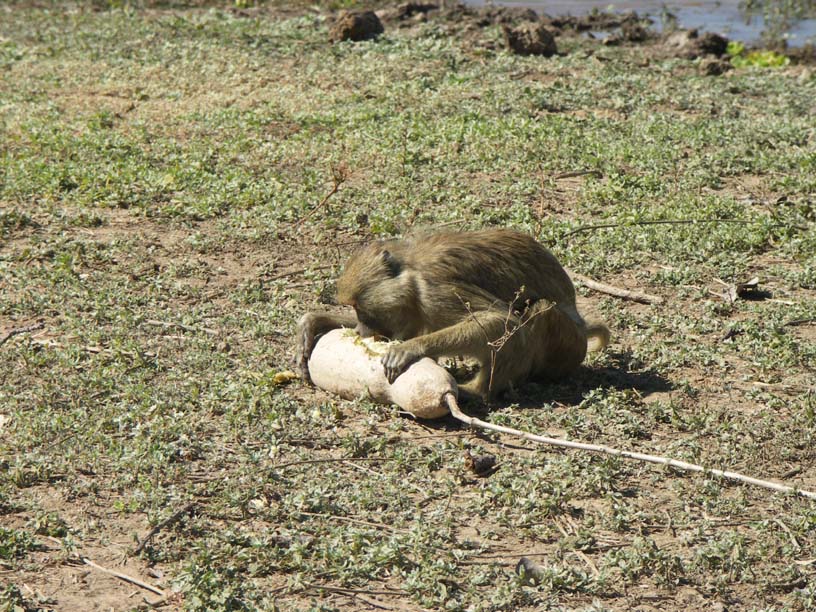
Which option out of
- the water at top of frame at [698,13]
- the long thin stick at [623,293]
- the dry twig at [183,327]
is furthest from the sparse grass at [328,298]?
the water at top of frame at [698,13]

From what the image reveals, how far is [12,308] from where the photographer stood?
25.5 feet

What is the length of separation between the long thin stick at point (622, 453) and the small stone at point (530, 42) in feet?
28.6

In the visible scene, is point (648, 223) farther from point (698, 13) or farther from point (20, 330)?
point (698, 13)

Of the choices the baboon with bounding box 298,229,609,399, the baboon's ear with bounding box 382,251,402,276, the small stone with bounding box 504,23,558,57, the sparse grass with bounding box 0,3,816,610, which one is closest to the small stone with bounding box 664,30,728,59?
the sparse grass with bounding box 0,3,816,610

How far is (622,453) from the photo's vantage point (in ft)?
18.0

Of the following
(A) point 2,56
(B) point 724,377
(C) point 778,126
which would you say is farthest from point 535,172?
(A) point 2,56

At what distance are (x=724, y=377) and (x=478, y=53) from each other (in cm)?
771

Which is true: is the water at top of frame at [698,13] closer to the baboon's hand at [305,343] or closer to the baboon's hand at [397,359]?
the baboon's hand at [305,343]

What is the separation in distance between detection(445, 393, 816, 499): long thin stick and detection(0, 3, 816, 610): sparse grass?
9cm

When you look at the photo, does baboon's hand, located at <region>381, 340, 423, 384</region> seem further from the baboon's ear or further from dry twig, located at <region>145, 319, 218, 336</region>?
dry twig, located at <region>145, 319, 218, 336</region>

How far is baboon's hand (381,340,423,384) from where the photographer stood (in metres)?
6.09

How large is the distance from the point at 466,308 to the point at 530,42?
822cm

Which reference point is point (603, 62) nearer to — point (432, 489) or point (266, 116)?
point (266, 116)

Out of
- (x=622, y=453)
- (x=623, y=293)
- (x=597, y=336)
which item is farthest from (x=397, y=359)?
(x=623, y=293)
